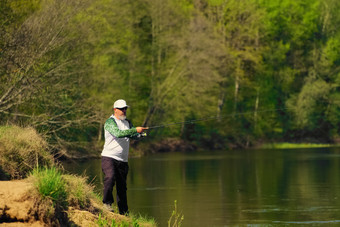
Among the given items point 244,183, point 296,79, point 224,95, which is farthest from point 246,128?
point 244,183

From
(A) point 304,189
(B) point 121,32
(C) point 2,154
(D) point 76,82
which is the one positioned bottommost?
(A) point 304,189

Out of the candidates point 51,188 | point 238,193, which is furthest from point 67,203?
point 238,193

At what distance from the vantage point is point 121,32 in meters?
47.2

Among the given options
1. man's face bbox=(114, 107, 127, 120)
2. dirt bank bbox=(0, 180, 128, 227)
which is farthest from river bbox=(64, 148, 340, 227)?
dirt bank bbox=(0, 180, 128, 227)

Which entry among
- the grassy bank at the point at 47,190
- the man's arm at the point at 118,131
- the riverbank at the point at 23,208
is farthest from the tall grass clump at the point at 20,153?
the riverbank at the point at 23,208

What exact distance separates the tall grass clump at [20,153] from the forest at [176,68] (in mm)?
6835

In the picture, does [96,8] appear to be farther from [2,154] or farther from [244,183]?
[2,154]

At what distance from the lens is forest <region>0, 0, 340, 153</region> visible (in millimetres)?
29781

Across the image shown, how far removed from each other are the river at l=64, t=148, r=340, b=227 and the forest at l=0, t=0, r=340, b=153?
246 cm

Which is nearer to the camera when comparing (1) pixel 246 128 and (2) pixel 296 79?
(1) pixel 246 128

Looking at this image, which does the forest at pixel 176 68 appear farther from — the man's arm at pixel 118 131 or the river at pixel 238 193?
the man's arm at pixel 118 131

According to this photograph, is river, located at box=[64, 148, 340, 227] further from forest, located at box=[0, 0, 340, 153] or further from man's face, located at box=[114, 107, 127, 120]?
man's face, located at box=[114, 107, 127, 120]

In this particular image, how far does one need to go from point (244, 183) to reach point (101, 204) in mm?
11751

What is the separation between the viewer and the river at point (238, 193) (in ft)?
47.9
